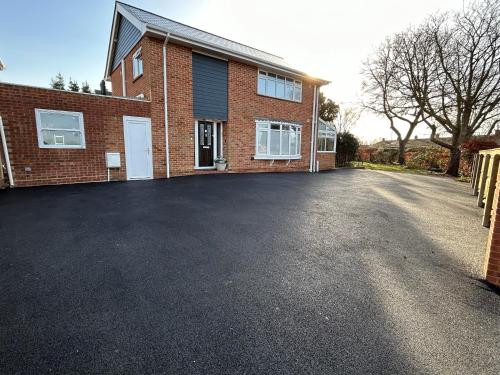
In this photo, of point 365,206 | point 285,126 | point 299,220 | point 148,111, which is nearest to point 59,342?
point 299,220

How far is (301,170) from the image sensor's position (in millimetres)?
14680

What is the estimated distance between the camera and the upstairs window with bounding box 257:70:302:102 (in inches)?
492

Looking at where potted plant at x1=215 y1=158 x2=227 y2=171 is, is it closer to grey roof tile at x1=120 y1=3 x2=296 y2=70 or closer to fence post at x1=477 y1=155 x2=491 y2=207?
grey roof tile at x1=120 y1=3 x2=296 y2=70

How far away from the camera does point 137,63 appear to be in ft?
34.8

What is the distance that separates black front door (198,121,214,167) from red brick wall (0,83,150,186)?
2.58 m

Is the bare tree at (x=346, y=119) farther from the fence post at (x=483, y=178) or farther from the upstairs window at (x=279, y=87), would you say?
the fence post at (x=483, y=178)

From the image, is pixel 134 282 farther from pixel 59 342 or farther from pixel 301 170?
pixel 301 170

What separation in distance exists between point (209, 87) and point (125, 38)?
205 inches

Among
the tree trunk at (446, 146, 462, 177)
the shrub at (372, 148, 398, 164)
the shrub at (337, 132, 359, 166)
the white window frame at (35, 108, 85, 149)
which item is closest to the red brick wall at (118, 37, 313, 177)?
the white window frame at (35, 108, 85, 149)

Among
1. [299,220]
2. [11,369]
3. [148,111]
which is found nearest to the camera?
[11,369]

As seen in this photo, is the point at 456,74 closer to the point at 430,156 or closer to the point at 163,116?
the point at 430,156

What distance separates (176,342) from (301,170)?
45.1 ft

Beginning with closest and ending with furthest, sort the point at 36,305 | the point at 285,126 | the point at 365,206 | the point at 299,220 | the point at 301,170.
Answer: the point at 36,305
the point at 299,220
the point at 365,206
the point at 285,126
the point at 301,170

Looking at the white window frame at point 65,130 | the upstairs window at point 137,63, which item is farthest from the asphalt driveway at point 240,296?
the upstairs window at point 137,63
